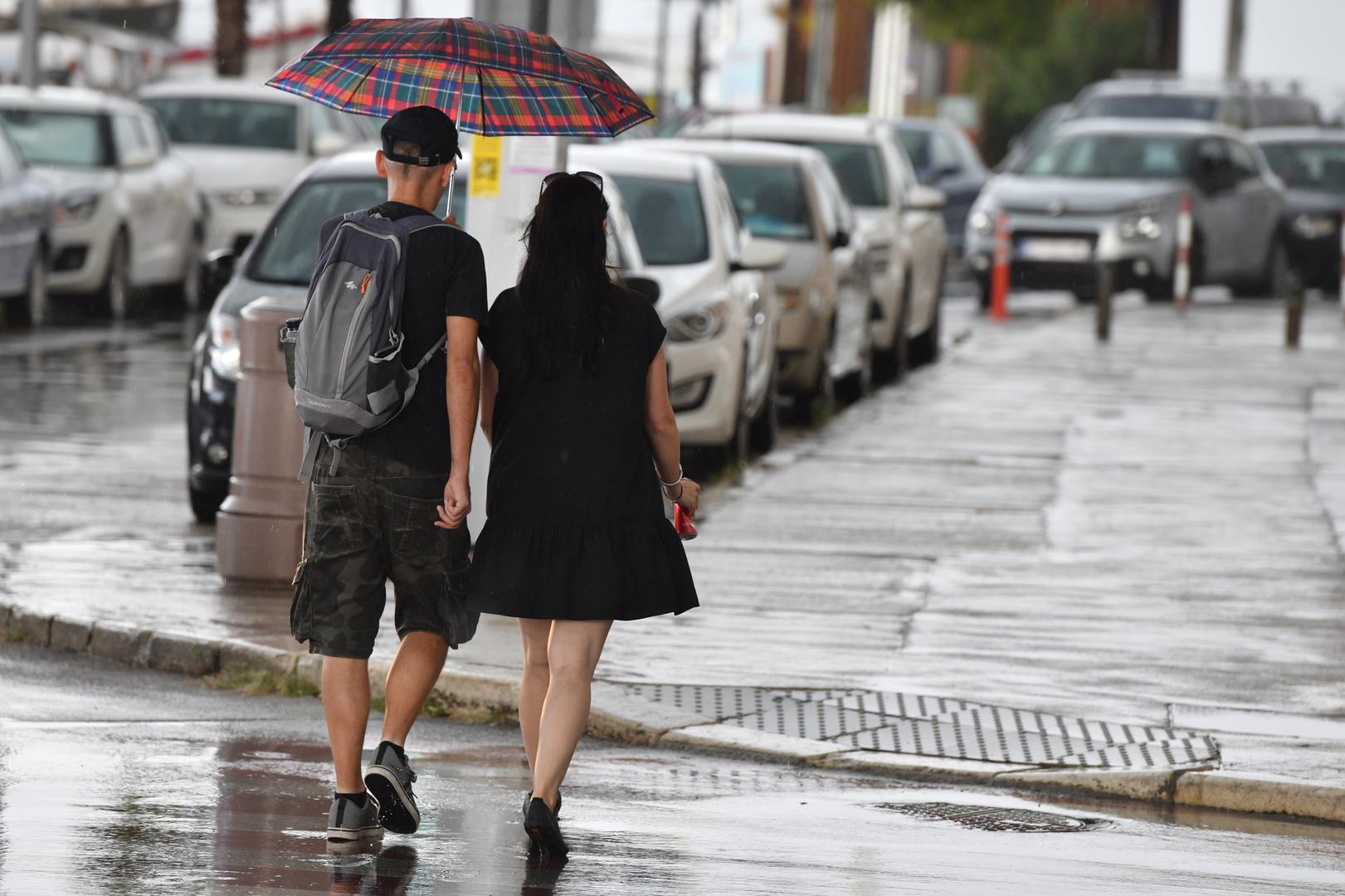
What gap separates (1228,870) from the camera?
668cm

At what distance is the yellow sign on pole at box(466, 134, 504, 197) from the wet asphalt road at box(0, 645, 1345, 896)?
2417 millimetres

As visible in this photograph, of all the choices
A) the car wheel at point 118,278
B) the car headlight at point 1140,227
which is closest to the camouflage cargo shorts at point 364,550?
the car wheel at point 118,278

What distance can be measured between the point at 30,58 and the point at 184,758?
2380cm

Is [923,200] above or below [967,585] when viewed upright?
above

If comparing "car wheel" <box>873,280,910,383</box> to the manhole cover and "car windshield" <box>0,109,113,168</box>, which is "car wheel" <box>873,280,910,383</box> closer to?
"car windshield" <box>0,109,113,168</box>

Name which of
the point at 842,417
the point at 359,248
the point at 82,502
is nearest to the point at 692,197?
the point at 842,417

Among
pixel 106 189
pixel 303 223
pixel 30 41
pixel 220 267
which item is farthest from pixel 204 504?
pixel 30 41

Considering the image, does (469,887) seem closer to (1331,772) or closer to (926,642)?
(1331,772)

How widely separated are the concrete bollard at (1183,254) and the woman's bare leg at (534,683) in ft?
64.2

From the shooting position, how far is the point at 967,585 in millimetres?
10922

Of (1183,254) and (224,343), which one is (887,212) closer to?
(1183,254)

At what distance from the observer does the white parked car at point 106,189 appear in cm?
2216

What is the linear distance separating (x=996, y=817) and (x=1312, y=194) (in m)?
24.4

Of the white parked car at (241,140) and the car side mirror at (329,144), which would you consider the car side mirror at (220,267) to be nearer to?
the car side mirror at (329,144)
